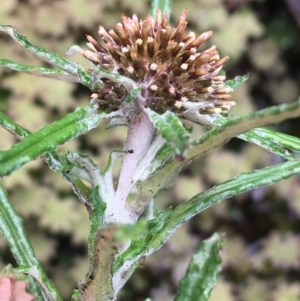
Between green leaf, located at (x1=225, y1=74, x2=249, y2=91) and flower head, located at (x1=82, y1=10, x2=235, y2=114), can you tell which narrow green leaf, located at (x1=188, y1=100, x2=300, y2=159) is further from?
green leaf, located at (x1=225, y1=74, x2=249, y2=91)

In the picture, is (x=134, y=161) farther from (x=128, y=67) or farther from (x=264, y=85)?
(x=264, y=85)

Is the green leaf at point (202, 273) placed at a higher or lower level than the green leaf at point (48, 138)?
lower

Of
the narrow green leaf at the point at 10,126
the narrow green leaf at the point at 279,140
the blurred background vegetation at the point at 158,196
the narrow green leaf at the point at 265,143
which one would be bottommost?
the narrow green leaf at the point at 265,143

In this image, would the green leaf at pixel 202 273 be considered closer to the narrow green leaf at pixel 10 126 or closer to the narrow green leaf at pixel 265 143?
the narrow green leaf at pixel 265 143

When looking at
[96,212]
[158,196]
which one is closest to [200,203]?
[96,212]

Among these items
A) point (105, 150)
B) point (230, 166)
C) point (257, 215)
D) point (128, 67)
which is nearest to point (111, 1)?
point (105, 150)

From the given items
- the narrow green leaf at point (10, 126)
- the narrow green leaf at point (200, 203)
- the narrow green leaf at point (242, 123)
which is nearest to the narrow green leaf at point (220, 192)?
the narrow green leaf at point (200, 203)

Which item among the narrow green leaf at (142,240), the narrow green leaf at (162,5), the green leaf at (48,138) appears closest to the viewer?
the green leaf at (48,138)

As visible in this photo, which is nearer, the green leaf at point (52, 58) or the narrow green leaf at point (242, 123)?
the narrow green leaf at point (242, 123)

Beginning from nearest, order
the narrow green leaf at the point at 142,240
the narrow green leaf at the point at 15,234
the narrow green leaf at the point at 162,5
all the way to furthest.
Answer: the narrow green leaf at the point at 142,240 < the narrow green leaf at the point at 15,234 < the narrow green leaf at the point at 162,5
